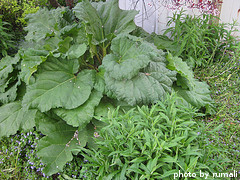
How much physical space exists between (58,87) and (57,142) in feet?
1.76

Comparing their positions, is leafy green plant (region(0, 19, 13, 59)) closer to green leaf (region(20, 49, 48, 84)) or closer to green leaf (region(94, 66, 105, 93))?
green leaf (region(20, 49, 48, 84))

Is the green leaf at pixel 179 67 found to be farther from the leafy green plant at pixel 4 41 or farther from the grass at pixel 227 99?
the leafy green plant at pixel 4 41

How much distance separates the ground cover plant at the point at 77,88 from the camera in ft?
6.76

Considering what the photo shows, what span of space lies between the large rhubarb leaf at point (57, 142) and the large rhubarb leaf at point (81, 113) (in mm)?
174

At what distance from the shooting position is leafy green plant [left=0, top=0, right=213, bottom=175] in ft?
6.77

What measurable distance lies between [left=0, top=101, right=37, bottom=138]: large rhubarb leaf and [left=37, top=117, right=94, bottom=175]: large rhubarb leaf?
0.69ft

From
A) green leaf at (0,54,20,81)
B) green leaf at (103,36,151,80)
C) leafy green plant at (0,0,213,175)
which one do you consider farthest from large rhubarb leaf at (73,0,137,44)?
green leaf at (0,54,20,81)

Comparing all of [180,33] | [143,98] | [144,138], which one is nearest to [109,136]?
[144,138]

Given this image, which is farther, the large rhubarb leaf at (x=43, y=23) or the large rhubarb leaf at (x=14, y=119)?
the large rhubarb leaf at (x=43, y=23)

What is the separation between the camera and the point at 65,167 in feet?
6.96

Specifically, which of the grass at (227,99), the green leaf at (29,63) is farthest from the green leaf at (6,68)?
the grass at (227,99)

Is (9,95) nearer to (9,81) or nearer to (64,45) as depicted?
(9,81)

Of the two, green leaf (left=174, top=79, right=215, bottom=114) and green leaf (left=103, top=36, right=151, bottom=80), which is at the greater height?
green leaf (left=103, top=36, right=151, bottom=80)

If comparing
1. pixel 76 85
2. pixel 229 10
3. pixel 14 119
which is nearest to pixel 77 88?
pixel 76 85
